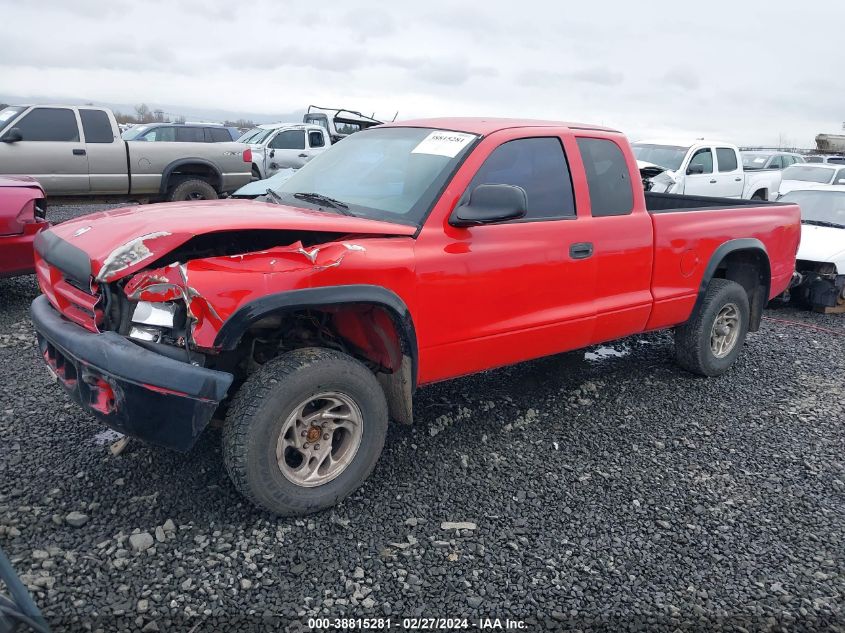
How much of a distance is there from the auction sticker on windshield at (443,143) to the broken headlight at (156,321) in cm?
167

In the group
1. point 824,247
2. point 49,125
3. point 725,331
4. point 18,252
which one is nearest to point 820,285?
point 824,247

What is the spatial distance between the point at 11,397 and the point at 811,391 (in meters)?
5.49

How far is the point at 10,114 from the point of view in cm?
1029

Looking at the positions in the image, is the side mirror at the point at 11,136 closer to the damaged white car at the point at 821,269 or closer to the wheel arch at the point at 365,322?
the wheel arch at the point at 365,322

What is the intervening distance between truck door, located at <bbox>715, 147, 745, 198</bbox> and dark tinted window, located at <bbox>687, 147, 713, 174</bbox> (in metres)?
0.21

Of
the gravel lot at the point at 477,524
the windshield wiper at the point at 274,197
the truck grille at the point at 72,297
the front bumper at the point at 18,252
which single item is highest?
the windshield wiper at the point at 274,197

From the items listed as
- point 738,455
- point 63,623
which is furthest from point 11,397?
point 738,455

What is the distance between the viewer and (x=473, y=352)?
360 cm

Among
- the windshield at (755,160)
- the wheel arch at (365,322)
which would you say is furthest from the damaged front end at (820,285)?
the windshield at (755,160)

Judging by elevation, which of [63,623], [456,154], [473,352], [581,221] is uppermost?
[456,154]

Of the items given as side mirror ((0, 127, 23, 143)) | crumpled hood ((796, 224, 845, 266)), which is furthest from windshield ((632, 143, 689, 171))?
side mirror ((0, 127, 23, 143))

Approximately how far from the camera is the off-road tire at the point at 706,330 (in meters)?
4.99

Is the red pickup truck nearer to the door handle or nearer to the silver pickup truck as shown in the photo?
the door handle

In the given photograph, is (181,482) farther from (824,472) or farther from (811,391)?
(811,391)
